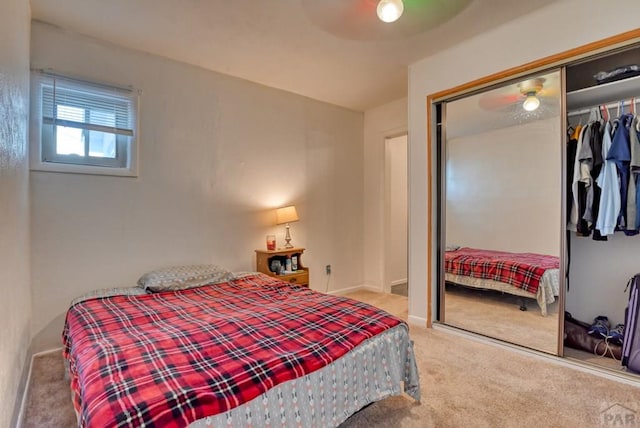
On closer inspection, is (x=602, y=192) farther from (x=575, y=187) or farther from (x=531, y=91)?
(x=531, y=91)

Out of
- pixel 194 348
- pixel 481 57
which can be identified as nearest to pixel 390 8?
pixel 481 57

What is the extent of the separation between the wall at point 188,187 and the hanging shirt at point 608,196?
275 cm

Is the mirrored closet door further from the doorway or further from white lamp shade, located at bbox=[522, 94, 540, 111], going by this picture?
the doorway

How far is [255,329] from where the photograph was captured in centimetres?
164

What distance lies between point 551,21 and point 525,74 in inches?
14.2

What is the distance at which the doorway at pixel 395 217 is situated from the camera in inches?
174

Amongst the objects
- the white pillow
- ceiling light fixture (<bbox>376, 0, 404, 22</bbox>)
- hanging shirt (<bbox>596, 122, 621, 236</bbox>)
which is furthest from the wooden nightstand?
hanging shirt (<bbox>596, 122, 621, 236</bbox>)

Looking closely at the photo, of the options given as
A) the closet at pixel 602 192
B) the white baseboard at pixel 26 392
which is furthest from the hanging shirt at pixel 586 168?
the white baseboard at pixel 26 392

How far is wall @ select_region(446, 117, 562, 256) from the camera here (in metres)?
2.44

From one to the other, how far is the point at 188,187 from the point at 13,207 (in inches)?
59.4

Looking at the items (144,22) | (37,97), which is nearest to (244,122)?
(144,22)

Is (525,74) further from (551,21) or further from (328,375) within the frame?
(328,375)

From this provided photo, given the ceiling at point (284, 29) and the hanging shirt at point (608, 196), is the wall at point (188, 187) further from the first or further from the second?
the hanging shirt at point (608, 196)

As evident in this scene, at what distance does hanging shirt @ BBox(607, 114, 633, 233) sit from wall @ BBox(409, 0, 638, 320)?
618 millimetres
